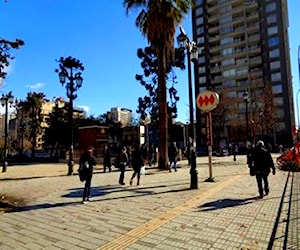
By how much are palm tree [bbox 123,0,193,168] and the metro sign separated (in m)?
8.30

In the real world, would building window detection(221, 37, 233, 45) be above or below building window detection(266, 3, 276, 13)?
below

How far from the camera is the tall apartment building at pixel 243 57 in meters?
73.1

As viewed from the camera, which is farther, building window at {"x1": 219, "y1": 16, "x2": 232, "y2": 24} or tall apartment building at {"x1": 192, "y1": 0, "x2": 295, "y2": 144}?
building window at {"x1": 219, "y1": 16, "x2": 232, "y2": 24}

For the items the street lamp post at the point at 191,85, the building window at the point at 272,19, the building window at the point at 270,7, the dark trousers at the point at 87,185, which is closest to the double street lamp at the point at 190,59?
the street lamp post at the point at 191,85

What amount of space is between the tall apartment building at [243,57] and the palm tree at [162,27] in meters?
44.2

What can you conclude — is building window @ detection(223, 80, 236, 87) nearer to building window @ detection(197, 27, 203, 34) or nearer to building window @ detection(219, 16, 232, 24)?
building window @ detection(219, 16, 232, 24)

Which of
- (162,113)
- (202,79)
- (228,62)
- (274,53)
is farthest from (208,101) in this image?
(202,79)

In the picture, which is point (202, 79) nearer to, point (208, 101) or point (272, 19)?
point (272, 19)

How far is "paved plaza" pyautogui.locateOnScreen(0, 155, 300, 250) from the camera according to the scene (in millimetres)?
5871

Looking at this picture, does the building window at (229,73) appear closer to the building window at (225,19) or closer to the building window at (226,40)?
the building window at (226,40)

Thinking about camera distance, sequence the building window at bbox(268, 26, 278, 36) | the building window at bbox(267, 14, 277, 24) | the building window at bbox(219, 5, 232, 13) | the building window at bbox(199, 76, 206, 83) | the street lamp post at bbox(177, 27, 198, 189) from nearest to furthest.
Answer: the street lamp post at bbox(177, 27, 198, 189) → the building window at bbox(268, 26, 278, 36) → the building window at bbox(267, 14, 277, 24) → the building window at bbox(219, 5, 232, 13) → the building window at bbox(199, 76, 206, 83)

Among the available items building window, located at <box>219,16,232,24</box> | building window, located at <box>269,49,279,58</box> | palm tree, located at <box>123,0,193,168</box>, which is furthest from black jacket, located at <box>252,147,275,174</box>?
building window, located at <box>219,16,232,24</box>

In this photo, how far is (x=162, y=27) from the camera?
69.2ft

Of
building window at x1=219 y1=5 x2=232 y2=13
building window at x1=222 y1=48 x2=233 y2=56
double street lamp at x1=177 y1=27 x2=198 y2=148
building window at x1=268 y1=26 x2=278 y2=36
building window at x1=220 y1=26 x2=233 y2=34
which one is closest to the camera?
double street lamp at x1=177 y1=27 x2=198 y2=148
